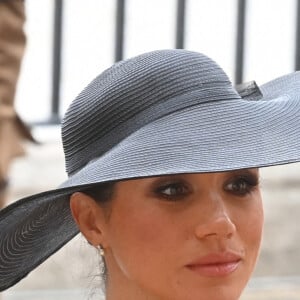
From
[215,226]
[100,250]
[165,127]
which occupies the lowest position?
[100,250]

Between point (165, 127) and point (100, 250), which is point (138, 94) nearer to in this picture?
point (165, 127)

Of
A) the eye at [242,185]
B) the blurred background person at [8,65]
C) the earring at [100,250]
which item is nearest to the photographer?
the eye at [242,185]

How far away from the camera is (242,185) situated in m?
1.71

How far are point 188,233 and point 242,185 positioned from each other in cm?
14

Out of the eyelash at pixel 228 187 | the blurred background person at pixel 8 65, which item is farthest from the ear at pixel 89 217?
the blurred background person at pixel 8 65

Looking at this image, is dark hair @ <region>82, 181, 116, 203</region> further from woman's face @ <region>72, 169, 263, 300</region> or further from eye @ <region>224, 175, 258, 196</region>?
eye @ <region>224, 175, 258, 196</region>

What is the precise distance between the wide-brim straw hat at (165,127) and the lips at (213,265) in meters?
0.16

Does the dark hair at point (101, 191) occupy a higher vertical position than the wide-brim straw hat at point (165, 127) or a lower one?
lower

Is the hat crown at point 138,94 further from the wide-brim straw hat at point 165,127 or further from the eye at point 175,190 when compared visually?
the eye at point 175,190

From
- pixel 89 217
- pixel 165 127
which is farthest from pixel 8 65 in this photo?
pixel 165 127

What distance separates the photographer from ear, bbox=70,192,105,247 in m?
1.76

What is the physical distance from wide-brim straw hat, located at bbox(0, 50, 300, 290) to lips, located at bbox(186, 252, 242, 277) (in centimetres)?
16

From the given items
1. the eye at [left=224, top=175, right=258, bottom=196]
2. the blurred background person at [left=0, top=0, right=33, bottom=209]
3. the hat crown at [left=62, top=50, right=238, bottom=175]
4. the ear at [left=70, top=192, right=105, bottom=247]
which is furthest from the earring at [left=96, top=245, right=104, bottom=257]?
the blurred background person at [left=0, top=0, right=33, bottom=209]

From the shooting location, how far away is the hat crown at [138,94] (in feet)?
5.50
